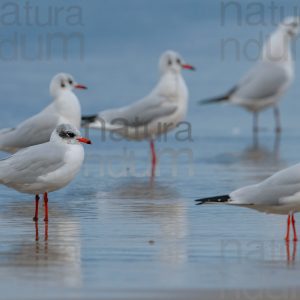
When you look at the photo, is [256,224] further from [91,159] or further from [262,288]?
[91,159]

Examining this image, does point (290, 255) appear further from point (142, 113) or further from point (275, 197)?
point (142, 113)

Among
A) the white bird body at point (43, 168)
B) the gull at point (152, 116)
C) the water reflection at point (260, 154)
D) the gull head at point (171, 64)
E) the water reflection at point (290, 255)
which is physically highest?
the gull head at point (171, 64)

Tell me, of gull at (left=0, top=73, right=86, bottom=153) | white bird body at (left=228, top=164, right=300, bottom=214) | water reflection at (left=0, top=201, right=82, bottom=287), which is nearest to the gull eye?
water reflection at (left=0, top=201, right=82, bottom=287)

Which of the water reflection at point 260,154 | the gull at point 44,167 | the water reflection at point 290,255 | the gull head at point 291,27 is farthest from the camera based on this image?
the gull head at point 291,27

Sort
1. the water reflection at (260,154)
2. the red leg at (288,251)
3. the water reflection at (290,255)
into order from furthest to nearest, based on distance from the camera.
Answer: the water reflection at (260,154) < the red leg at (288,251) < the water reflection at (290,255)

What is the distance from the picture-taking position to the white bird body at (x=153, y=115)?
16684mm

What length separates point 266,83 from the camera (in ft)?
72.4

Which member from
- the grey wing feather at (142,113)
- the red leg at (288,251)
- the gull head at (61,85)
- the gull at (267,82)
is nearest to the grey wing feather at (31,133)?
the gull head at (61,85)

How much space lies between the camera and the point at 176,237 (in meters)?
8.73

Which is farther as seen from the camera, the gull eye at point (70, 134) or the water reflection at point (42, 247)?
the gull eye at point (70, 134)

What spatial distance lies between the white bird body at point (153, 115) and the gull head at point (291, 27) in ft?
21.8

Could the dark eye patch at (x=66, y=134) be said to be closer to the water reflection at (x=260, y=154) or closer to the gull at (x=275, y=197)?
the gull at (x=275, y=197)

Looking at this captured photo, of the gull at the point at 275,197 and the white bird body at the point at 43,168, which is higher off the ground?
the white bird body at the point at 43,168

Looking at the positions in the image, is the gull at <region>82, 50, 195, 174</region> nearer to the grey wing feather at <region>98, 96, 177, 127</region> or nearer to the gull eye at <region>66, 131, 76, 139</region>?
the grey wing feather at <region>98, 96, 177, 127</region>
